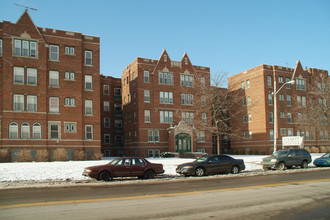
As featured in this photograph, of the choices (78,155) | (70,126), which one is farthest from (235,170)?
(70,126)

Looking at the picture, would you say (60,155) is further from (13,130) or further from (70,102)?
(70,102)

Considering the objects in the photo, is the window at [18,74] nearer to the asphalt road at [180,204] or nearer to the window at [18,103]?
the window at [18,103]

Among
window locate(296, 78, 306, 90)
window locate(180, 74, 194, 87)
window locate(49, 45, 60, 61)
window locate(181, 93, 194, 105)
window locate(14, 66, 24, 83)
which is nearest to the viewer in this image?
window locate(14, 66, 24, 83)

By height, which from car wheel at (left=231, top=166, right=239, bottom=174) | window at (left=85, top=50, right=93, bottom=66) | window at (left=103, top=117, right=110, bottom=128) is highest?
→ window at (left=85, top=50, right=93, bottom=66)

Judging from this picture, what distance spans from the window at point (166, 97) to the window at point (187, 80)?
2.85 metres

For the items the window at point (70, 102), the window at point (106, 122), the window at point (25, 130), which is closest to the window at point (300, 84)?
the window at point (106, 122)

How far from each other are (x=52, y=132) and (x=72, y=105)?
3.82 m

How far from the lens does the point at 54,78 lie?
36.7 m

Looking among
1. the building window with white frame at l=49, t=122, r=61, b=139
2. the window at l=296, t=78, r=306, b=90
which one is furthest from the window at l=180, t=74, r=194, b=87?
the building window with white frame at l=49, t=122, r=61, b=139

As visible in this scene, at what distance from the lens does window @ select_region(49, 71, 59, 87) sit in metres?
36.5

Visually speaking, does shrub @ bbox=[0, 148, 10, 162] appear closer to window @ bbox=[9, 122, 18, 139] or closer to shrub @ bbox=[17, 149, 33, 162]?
shrub @ bbox=[17, 149, 33, 162]

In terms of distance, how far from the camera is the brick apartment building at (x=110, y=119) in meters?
54.2

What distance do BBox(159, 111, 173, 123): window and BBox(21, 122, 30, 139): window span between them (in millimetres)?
19608

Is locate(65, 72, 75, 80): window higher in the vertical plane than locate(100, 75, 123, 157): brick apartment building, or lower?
higher
